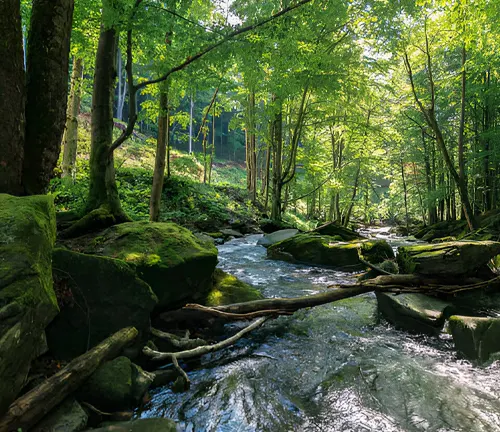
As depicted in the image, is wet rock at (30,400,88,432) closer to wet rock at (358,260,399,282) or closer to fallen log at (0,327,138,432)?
fallen log at (0,327,138,432)

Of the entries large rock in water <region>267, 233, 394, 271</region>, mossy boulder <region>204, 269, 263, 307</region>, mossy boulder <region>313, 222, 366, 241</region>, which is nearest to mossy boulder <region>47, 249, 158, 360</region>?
mossy boulder <region>204, 269, 263, 307</region>

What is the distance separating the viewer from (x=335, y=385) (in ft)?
10.9

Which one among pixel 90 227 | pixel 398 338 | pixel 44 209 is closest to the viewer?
pixel 44 209

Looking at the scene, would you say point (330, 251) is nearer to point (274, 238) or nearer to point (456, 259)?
point (274, 238)

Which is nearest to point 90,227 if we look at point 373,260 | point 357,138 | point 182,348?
point 182,348

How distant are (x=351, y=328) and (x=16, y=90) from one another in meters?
5.42

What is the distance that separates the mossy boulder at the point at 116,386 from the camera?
258 cm

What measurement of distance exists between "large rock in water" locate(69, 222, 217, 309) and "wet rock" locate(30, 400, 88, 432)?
1728 millimetres

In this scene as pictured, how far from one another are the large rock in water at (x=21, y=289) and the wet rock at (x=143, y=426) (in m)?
0.73

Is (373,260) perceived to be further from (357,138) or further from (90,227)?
(357,138)

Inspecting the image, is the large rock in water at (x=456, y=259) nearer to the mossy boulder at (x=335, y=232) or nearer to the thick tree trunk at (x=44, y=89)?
the thick tree trunk at (x=44, y=89)

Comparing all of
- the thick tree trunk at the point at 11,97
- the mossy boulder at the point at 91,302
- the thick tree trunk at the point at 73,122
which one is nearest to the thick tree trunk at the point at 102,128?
the thick tree trunk at the point at 11,97

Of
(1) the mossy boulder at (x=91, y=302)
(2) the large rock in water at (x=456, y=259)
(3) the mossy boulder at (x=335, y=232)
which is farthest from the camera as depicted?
(3) the mossy boulder at (x=335, y=232)

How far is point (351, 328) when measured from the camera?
4770 mm
